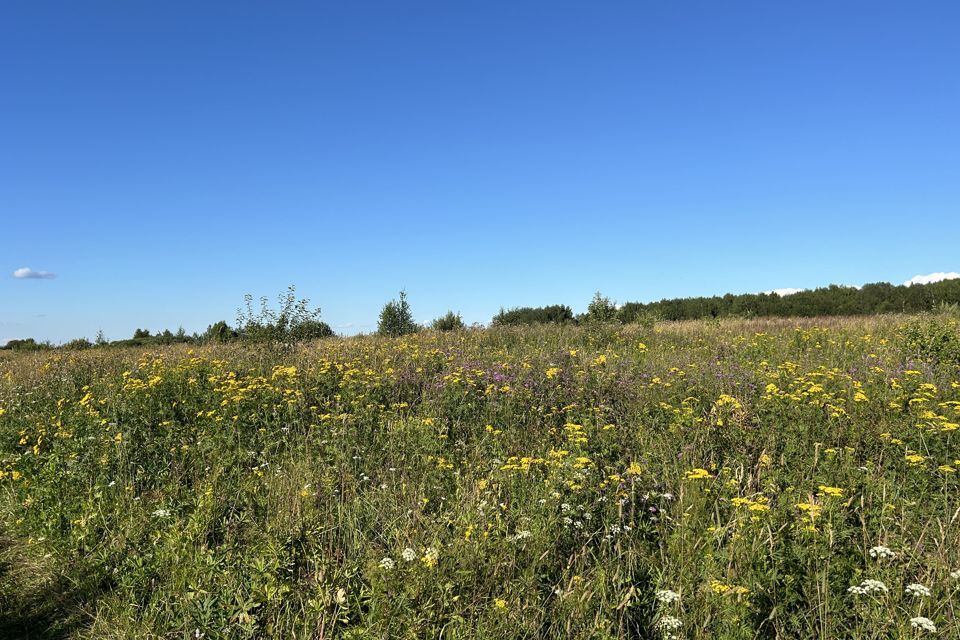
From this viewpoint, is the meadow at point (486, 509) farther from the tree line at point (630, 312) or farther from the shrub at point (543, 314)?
the shrub at point (543, 314)

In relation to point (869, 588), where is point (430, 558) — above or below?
above

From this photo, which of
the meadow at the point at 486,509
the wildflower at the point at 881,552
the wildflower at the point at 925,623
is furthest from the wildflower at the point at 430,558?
the wildflower at the point at 881,552

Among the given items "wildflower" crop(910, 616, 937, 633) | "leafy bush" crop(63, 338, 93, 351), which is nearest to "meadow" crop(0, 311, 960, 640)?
"wildflower" crop(910, 616, 937, 633)

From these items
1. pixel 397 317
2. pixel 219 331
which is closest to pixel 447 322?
pixel 397 317

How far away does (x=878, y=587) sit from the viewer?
2445mm

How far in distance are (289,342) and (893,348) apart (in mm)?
13710

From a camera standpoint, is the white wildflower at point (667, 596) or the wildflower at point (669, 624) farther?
the white wildflower at point (667, 596)

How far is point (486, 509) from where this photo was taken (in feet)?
11.7

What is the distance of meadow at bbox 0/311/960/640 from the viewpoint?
2641 mm

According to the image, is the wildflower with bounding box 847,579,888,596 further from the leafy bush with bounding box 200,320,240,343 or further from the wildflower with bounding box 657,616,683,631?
the leafy bush with bounding box 200,320,240,343

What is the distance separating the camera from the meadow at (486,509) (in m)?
2.64

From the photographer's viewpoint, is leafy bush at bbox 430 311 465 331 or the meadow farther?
leafy bush at bbox 430 311 465 331

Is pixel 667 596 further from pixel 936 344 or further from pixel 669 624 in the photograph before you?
pixel 936 344

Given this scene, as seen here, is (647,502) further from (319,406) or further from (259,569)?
(319,406)
